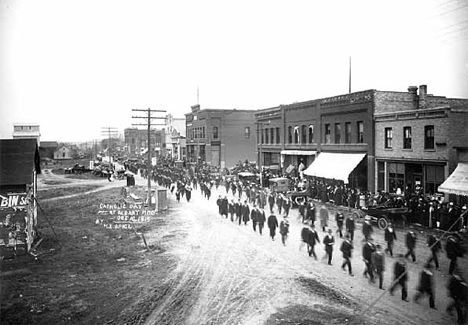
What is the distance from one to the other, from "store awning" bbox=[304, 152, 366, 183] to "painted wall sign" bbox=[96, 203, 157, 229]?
14047 millimetres

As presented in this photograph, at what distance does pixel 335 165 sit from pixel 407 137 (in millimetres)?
6848

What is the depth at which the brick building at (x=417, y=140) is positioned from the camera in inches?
774

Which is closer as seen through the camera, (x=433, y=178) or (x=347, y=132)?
(x=433, y=178)

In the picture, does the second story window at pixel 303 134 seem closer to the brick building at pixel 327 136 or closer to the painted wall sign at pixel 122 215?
the brick building at pixel 327 136

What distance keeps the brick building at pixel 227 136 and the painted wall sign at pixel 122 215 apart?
3488cm

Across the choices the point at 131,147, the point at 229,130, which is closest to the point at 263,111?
the point at 229,130

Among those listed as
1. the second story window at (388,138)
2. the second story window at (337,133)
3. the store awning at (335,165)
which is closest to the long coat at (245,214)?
the store awning at (335,165)

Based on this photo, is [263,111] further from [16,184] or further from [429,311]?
[429,311]

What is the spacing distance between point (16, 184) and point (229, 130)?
45.2m

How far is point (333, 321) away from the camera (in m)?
9.08

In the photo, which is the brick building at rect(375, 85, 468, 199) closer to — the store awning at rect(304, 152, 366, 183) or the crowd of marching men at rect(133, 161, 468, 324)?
the store awning at rect(304, 152, 366, 183)

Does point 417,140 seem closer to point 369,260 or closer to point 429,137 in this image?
point 429,137

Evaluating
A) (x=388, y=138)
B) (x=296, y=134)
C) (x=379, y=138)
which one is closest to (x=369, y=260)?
(x=388, y=138)

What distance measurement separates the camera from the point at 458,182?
1756 centimetres
